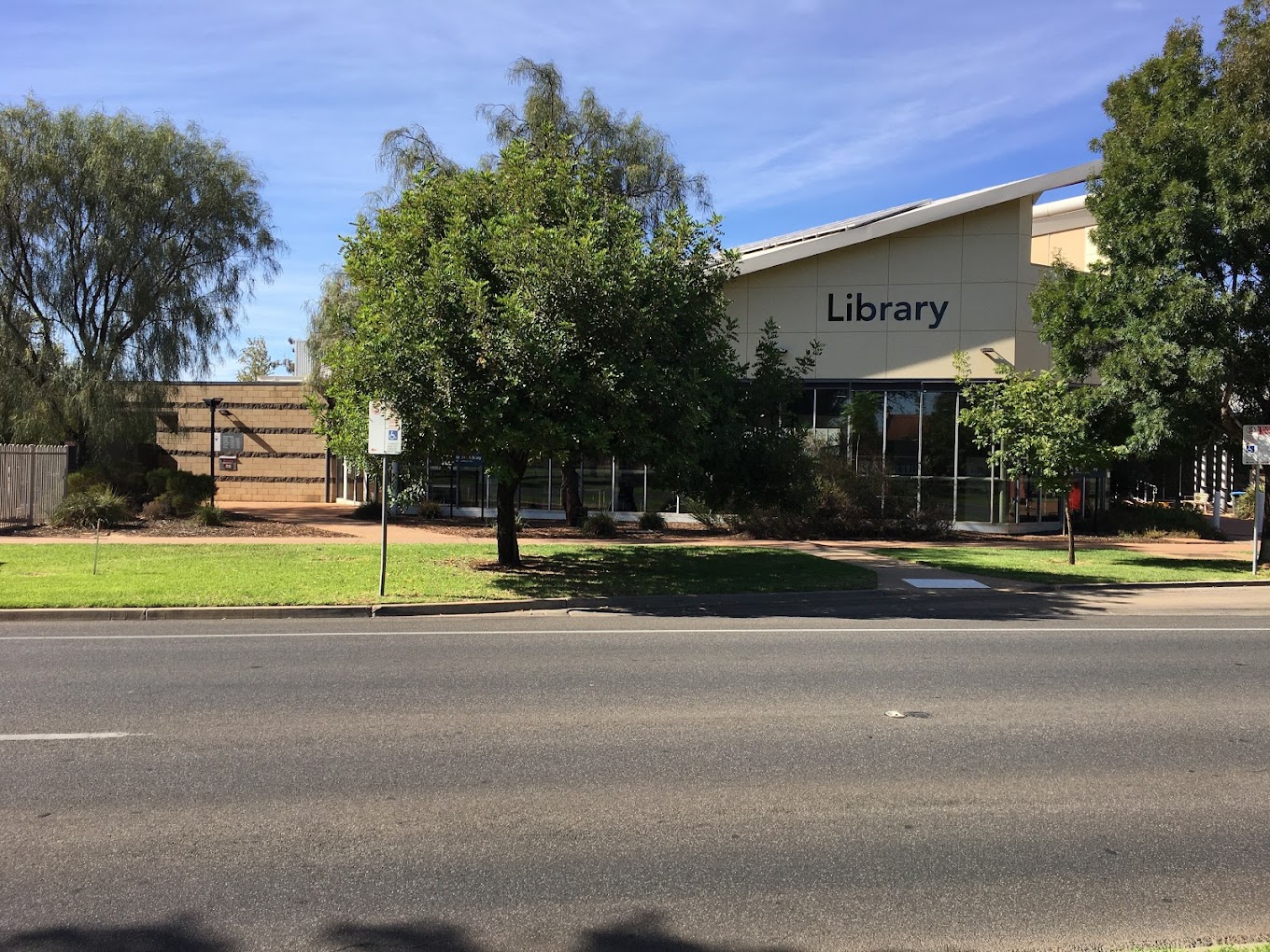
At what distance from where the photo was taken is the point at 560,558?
17.8 m

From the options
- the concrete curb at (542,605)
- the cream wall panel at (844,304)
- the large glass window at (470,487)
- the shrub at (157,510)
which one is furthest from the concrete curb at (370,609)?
the large glass window at (470,487)

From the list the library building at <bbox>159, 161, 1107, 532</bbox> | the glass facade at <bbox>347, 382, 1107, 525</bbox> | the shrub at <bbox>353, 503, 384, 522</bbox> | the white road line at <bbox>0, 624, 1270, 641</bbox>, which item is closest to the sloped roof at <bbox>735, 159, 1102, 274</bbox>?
the library building at <bbox>159, 161, 1107, 532</bbox>

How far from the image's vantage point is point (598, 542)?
70.4ft

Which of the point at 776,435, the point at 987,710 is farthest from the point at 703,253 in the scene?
the point at 987,710

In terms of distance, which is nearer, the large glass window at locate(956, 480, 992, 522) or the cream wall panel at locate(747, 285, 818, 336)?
the large glass window at locate(956, 480, 992, 522)

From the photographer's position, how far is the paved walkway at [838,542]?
1627 cm

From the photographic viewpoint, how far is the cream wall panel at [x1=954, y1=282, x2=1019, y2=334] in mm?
26688

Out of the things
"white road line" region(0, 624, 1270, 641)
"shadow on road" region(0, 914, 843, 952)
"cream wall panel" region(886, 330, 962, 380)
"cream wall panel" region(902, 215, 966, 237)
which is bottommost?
"shadow on road" region(0, 914, 843, 952)

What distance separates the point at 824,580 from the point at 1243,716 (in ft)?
27.2

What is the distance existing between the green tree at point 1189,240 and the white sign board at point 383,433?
13849mm

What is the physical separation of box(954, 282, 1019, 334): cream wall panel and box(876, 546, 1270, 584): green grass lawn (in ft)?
24.6

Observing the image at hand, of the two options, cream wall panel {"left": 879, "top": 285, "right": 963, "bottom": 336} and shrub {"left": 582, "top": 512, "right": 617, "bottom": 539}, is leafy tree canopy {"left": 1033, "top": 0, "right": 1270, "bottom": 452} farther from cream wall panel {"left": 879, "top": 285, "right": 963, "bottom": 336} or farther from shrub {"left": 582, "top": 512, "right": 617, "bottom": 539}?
shrub {"left": 582, "top": 512, "right": 617, "bottom": 539}

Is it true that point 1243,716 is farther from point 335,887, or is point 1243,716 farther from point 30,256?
point 30,256

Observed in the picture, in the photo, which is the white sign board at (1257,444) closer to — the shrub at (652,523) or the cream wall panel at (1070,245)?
the shrub at (652,523)
